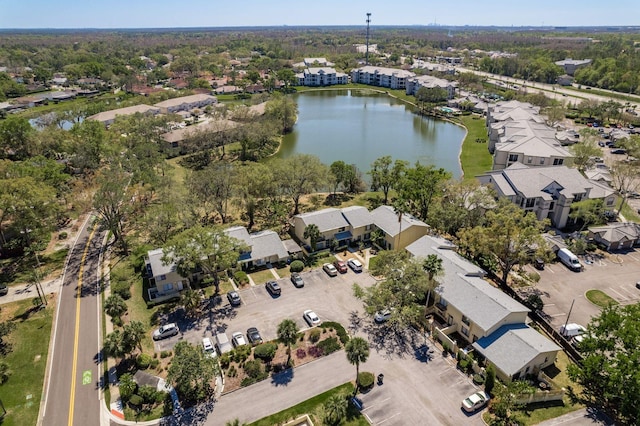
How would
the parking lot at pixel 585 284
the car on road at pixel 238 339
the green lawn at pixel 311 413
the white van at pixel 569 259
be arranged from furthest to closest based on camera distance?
the white van at pixel 569 259 → the parking lot at pixel 585 284 → the car on road at pixel 238 339 → the green lawn at pixel 311 413

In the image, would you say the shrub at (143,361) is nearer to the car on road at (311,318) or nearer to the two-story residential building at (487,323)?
the car on road at (311,318)

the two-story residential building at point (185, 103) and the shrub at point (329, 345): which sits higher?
the two-story residential building at point (185, 103)

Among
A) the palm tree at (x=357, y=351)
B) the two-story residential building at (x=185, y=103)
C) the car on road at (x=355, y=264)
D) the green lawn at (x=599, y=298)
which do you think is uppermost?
the two-story residential building at (x=185, y=103)

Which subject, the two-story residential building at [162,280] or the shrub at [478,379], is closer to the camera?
the shrub at [478,379]

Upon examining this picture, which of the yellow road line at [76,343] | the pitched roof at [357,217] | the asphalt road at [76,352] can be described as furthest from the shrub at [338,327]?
the yellow road line at [76,343]

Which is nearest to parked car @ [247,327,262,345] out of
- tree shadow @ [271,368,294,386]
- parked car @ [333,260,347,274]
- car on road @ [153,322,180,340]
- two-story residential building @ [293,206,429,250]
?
tree shadow @ [271,368,294,386]

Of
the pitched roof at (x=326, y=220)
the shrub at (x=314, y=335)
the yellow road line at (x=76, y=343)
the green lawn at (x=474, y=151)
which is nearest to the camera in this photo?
the yellow road line at (x=76, y=343)

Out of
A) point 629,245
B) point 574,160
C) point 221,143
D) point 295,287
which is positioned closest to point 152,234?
point 295,287
